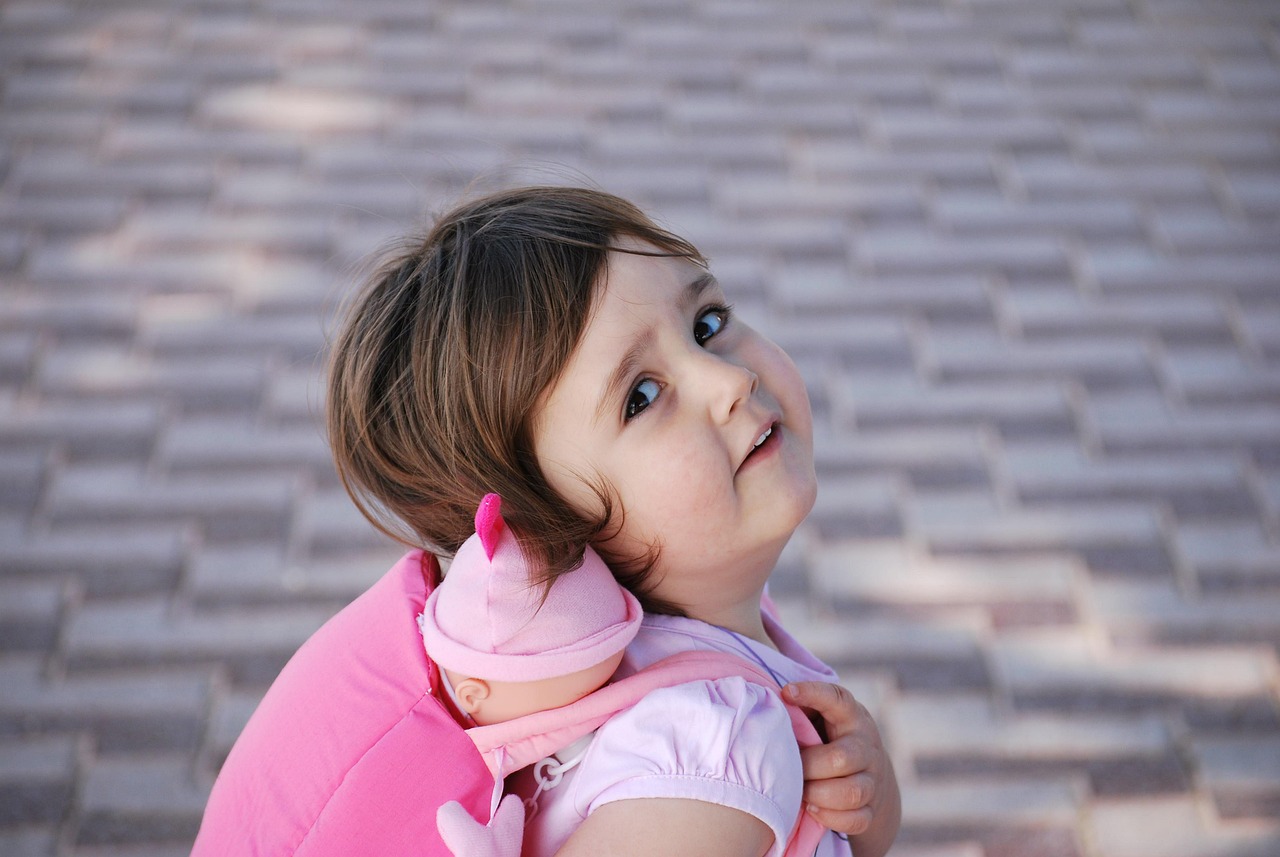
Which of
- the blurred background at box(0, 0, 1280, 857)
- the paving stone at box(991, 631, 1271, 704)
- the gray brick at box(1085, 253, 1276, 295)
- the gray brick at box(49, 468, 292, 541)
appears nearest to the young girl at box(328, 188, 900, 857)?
the blurred background at box(0, 0, 1280, 857)

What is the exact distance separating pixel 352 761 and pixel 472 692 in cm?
13

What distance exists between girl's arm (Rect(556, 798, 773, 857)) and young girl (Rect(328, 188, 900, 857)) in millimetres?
48

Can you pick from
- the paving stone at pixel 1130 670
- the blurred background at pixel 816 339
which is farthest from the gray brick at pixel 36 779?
the paving stone at pixel 1130 670

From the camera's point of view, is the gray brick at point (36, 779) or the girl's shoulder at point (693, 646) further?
the gray brick at point (36, 779)

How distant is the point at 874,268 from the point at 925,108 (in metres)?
0.74

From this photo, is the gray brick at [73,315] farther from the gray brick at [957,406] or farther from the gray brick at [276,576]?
the gray brick at [957,406]

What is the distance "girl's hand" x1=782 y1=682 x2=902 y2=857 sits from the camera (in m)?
1.09

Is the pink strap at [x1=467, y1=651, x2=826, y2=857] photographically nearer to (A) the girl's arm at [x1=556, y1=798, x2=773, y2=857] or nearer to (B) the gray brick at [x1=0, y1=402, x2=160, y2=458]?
(A) the girl's arm at [x1=556, y1=798, x2=773, y2=857]

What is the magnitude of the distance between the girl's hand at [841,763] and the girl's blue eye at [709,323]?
352 mm

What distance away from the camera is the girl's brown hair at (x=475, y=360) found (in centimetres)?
107

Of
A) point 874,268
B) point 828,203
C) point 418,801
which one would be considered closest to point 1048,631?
point 874,268

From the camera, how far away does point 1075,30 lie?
12.4 feet

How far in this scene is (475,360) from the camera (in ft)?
3.56

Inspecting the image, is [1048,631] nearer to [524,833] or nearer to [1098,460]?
[1098,460]
